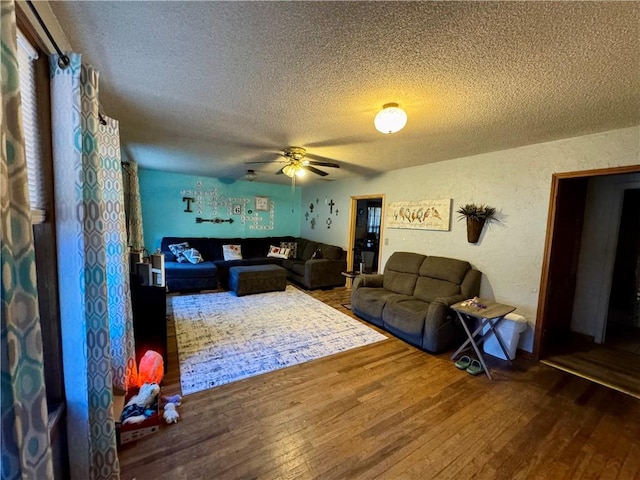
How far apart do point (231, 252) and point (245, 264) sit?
1.57ft

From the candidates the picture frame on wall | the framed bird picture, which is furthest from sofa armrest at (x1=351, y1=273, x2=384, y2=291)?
the picture frame on wall

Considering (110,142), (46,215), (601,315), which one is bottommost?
(601,315)

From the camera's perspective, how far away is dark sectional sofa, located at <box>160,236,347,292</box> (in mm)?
4734

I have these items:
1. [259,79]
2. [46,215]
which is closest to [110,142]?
[46,215]

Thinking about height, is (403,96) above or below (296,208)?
above

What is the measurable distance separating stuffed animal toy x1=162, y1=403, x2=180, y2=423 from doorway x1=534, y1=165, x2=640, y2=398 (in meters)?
3.47

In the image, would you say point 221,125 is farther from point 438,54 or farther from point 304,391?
point 304,391

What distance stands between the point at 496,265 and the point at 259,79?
319 centimetres

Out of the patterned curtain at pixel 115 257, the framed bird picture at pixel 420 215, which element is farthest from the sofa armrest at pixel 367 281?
the patterned curtain at pixel 115 257

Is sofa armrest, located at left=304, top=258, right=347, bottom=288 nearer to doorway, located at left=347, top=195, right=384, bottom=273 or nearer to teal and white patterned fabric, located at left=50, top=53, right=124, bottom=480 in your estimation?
doorway, located at left=347, top=195, right=384, bottom=273

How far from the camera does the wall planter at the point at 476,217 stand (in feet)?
10.6

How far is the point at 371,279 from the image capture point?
404cm

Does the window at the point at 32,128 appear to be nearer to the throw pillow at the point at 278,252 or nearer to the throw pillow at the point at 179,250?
the throw pillow at the point at 179,250

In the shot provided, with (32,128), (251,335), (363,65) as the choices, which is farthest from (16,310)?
(251,335)
